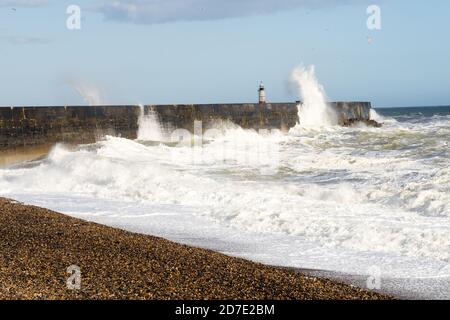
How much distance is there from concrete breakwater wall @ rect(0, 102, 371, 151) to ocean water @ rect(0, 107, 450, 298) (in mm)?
434

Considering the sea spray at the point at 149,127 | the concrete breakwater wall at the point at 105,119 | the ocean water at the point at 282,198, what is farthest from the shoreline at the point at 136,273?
the sea spray at the point at 149,127

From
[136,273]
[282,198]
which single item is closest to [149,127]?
[282,198]

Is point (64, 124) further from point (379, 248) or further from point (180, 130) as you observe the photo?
point (379, 248)

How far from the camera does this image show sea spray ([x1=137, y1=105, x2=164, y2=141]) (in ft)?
67.9

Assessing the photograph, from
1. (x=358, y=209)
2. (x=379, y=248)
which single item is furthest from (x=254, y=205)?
(x=379, y=248)

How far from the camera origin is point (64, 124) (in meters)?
18.5

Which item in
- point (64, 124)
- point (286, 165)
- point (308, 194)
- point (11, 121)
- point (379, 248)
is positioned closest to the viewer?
point (379, 248)

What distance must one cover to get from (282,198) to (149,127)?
11200 millimetres

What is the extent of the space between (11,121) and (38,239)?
10.8 m

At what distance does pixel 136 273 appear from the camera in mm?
5535

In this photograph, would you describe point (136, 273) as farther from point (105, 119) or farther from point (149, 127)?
point (149, 127)

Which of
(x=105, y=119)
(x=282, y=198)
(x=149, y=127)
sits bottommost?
(x=282, y=198)

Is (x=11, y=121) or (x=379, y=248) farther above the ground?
(x=11, y=121)

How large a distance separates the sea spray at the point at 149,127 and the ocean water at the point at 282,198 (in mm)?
464
